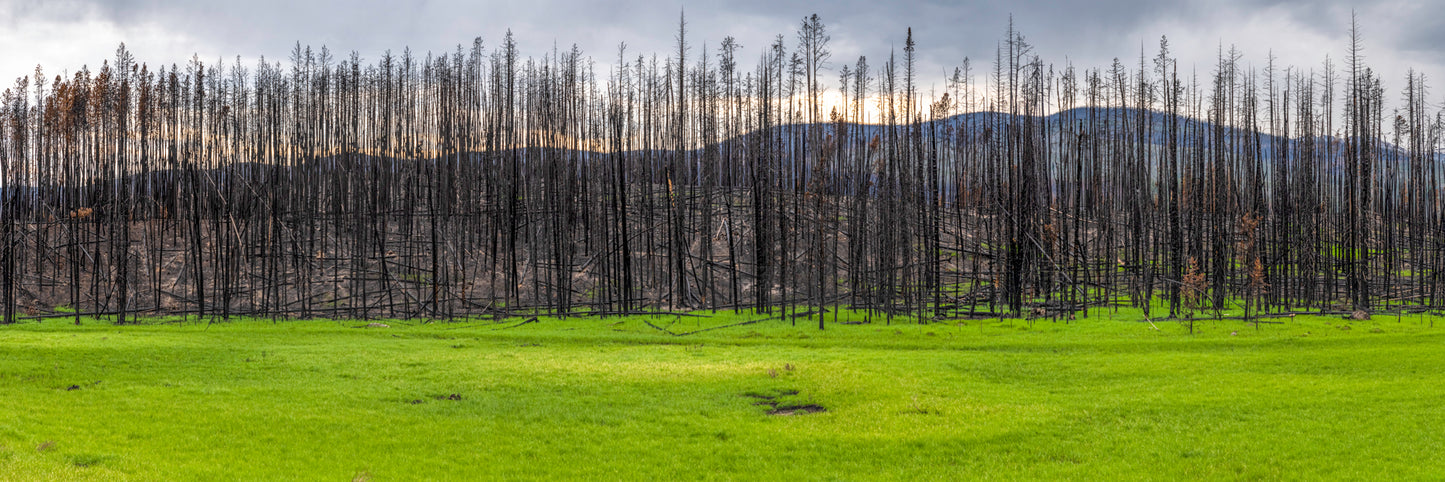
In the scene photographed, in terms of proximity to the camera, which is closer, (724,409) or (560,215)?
(724,409)

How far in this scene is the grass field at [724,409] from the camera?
45.8ft

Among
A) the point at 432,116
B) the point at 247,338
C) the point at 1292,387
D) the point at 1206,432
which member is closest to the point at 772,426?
the point at 1206,432

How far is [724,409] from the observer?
18.3 meters

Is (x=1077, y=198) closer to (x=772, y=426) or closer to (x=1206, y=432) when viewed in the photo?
(x=1206, y=432)

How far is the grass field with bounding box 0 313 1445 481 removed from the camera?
1397 cm

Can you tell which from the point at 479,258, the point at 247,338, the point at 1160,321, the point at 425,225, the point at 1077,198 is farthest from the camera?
the point at 425,225

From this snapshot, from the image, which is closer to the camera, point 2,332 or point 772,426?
point 772,426

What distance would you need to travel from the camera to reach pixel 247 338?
31.3 m

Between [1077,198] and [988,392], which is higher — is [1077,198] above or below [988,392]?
above

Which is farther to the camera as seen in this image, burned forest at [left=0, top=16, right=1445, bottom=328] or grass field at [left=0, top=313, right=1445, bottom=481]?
burned forest at [left=0, top=16, right=1445, bottom=328]

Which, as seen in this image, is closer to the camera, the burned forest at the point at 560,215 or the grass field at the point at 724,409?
the grass field at the point at 724,409

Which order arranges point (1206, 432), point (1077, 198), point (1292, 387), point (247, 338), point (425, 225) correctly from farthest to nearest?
point (425, 225) → point (1077, 198) → point (247, 338) → point (1292, 387) → point (1206, 432)

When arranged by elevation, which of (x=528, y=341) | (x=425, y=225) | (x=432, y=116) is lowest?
(x=528, y=341)

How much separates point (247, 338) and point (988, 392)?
2699 cm
